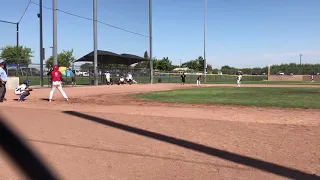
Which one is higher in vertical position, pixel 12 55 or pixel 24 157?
pixel 12 55

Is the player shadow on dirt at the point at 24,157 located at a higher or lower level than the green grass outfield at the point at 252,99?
lower

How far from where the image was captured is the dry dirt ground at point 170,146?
494 cm

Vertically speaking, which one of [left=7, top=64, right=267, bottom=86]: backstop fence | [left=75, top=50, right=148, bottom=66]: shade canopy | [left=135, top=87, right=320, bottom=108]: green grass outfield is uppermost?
[left=75, top=50, right=148, bottom=66]: shade canopy

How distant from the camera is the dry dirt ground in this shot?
4938mm

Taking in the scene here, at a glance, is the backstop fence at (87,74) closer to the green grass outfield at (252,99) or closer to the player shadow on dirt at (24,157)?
the green grass outfield at (252,99)

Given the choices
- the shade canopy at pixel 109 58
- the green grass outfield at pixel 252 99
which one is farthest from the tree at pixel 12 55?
the green grass outfield at pixel 252 99

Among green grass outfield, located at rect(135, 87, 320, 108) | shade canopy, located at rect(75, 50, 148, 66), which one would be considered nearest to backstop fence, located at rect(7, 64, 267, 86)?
shade canopy, located at rect(75, 50, 148, 66)

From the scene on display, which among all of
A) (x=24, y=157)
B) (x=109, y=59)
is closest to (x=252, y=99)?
(x=24, y=157)

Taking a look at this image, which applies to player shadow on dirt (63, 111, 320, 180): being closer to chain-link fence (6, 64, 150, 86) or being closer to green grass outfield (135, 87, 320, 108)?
green grass outfield (135, 87, 320, 108)

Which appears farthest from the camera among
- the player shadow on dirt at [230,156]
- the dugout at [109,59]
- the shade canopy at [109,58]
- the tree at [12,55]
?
the dugout at [109,59]

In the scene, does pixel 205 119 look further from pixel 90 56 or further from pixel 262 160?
pixel 90 56

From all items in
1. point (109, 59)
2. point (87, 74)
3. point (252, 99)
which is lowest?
point (252, 99)

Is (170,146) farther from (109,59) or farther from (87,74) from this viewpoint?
(109,59)

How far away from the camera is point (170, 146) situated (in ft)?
21.2
